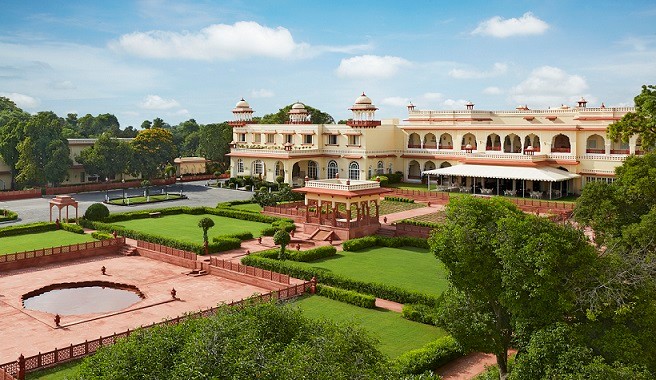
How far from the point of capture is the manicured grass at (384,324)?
19.3 meters

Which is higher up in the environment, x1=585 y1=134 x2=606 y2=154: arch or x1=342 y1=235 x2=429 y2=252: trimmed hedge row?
x1=585 y1=134 x2=606 y2=154: arch

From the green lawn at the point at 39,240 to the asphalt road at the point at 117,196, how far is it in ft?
16.5

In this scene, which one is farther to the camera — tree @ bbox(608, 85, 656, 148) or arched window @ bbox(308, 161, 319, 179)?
arched window @ bbox(308, 161, 319, 179)

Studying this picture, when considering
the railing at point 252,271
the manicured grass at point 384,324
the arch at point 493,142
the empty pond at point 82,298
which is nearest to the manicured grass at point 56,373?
the empty pond at point 82,298

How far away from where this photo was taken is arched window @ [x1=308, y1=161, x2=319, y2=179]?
63.2 meters

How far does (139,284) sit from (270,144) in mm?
39722

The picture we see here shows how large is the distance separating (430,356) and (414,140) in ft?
157

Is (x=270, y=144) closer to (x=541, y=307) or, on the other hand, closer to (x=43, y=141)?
(x=43, y=141)

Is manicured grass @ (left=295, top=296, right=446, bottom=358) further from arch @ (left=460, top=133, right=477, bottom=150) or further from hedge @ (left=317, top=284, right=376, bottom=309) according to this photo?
arch @ (left=460, top=133, right=477, bottom=150)

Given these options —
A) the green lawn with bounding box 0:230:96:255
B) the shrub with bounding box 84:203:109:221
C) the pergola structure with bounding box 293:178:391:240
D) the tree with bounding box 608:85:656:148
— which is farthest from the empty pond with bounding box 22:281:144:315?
the tree with bounding box 608:85:656:148

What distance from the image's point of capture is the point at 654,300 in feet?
43.1

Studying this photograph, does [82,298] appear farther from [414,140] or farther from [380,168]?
[414,140]

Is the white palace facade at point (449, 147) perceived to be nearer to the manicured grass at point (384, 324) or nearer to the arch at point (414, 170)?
the arch at point (414, 170)

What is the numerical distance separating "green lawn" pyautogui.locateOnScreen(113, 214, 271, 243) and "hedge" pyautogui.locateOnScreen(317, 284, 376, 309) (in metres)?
12.4
